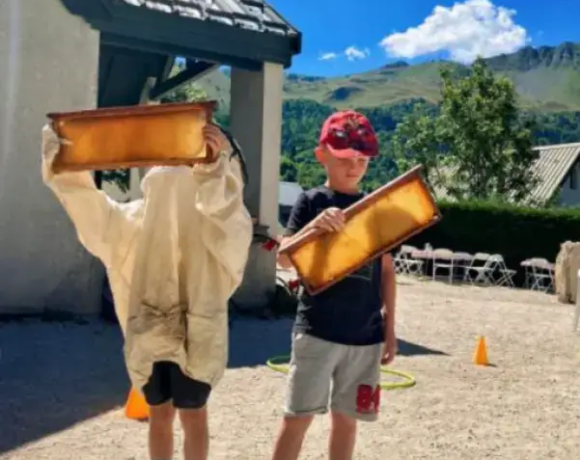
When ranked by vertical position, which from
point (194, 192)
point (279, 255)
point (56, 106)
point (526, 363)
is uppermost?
point (56, 106)

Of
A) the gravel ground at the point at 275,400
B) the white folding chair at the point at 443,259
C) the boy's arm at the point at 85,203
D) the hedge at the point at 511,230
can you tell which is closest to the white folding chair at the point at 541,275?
the hedge at the point at 511,230

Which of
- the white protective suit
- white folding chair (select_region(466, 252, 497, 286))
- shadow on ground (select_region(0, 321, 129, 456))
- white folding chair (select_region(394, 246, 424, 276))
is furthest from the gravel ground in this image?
white folding chair (select_region(394, 246, 424, 276))

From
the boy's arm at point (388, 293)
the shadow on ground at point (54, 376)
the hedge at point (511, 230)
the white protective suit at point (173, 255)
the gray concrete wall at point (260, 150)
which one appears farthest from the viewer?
the hedge at point (511, 230)

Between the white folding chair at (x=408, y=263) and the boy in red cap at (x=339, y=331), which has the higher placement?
the boy in red cap at (x=339, y=331)

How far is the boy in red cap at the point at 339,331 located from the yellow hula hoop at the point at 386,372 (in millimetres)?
3251

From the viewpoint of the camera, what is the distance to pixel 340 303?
3.74 meters

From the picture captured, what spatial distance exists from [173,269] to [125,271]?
0.23 meters

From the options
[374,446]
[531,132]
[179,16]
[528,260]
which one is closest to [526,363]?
[374,446]

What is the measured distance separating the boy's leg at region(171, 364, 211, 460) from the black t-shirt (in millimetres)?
547

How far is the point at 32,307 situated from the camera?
9641 mm

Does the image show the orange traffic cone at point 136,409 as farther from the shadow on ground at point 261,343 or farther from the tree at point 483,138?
the tree at point 483,138

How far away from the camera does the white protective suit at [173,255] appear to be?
3.46 meters

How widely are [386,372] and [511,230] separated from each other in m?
15.8

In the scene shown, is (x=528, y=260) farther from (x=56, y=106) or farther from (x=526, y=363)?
(x=56, y=106)
